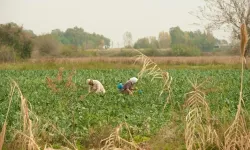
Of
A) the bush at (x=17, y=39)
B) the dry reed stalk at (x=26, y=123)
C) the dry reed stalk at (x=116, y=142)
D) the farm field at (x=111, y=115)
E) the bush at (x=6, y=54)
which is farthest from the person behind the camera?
the bush at (x=17, y=39)

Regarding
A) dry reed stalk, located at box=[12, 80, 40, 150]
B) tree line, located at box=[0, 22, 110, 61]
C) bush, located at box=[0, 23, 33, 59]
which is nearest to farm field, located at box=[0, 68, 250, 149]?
dry reed stalk, located at box=[12, 80, 40, 150]

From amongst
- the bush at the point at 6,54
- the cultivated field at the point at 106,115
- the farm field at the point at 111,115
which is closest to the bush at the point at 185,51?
the bush at the point at 6,54

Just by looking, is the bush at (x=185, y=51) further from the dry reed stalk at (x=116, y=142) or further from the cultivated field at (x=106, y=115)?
the dry reed stalk at (x=116, y=142)

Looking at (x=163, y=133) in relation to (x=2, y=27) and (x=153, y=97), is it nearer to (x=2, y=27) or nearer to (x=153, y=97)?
(x=153, y=97)

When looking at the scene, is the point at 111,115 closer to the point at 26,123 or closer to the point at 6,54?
the point at 26,123

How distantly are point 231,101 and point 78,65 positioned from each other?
25.2 metres

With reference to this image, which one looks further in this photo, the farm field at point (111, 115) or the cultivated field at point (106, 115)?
the farm field at point (111, 115)

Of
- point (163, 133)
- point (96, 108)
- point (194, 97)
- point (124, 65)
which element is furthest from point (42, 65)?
point (194, 97)

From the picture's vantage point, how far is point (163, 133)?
23.7 ft

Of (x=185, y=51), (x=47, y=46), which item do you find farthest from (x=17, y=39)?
(x=185, y=51)

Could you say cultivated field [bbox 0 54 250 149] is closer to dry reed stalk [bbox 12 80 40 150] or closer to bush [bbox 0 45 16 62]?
dry reed stalk [bbox 12 80 40 150]

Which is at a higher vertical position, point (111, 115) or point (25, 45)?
point (25, 45)

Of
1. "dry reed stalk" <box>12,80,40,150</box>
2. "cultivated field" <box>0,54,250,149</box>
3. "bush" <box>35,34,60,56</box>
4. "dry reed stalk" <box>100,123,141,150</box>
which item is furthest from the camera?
"bush" <box>35,34,60,56</box>

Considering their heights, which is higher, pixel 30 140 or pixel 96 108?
pixel 30 140
